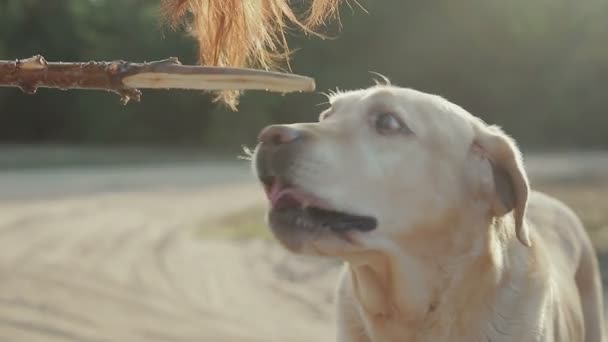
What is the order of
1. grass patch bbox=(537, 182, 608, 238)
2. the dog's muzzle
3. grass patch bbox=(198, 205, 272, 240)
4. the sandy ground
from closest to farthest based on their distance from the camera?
1. the dog's muzzle
2. the sandy ground
3. grass patch bbox=(198, 205, 272, 240)
4. grass patch bbox=(537, 182, 608, 238)

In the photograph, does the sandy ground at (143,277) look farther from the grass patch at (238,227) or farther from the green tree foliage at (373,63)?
the green tree foliage at (373,63)

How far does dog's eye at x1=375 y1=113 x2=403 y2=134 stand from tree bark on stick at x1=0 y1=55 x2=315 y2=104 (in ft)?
1.11

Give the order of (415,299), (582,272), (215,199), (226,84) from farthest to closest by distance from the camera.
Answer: (215,199), (582,272), (415,299), (226,84)

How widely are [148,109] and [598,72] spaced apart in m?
13.8

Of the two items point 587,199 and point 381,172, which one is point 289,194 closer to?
point 381,172

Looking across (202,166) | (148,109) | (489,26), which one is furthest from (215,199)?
(489,26)

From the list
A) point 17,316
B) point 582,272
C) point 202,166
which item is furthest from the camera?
point 202,166

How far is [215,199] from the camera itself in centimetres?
1584

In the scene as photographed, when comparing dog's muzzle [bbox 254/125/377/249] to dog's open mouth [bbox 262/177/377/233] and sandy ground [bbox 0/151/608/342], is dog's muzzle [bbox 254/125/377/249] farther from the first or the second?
sandy ground [bbox 0/151/608/342]

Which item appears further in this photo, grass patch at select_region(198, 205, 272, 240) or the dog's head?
grass patch at select_region(198, 205, 272, 240)

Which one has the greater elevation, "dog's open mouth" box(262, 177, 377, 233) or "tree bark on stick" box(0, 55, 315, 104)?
"tree bark on stick" box(0, 55, 315, 104)

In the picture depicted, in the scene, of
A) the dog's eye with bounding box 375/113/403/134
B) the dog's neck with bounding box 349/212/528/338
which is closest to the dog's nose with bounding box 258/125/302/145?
the dog's eye with bounding box 375/113/403/134

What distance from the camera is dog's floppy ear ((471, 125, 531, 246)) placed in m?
3.78

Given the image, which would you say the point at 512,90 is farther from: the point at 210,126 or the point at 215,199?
the point at 215,199
